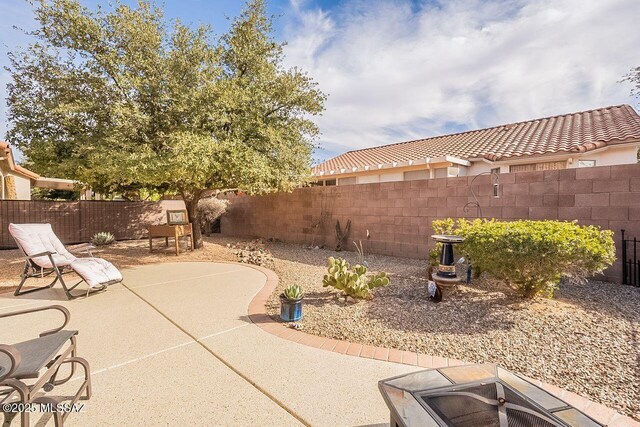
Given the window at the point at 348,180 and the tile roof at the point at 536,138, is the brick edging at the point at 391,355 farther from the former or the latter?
the window at the point at 348,180

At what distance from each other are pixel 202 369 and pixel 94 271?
367 centimetres

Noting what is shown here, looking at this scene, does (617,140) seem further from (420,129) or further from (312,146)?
(420,129)

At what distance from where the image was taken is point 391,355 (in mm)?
3174

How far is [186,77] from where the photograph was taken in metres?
7.63

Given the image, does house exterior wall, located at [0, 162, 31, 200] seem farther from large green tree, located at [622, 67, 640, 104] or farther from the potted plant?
large green tree, located at [622, 67, 640, 104]

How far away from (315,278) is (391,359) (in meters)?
3.40

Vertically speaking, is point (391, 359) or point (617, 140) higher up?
point (617, 140)

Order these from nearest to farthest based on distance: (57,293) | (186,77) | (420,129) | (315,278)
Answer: (57,293), (315,278), (186,77), (420,129)

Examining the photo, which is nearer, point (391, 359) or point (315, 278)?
point (391, 359)

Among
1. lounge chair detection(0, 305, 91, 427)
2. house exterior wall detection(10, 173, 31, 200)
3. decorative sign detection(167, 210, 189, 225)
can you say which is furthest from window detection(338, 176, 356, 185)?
house exterior wall detection(10, 173, 31, 200)

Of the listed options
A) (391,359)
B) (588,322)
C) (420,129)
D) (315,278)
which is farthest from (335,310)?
(420,129)

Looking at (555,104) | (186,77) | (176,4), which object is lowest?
(186,77)

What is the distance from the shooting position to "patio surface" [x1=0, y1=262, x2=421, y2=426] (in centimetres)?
232

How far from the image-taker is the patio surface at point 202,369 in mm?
2315
